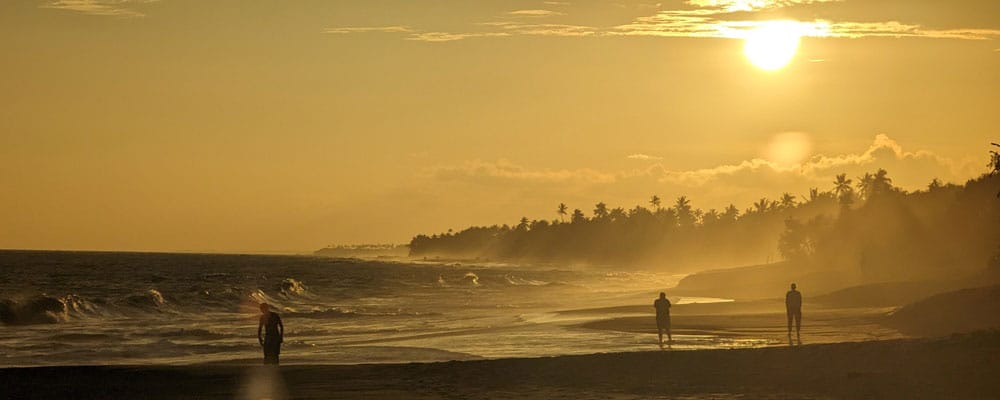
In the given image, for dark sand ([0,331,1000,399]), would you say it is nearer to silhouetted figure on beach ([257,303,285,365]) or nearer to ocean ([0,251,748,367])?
silhouetted figure on beach ([257,303,285,365])

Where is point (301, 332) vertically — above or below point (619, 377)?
above

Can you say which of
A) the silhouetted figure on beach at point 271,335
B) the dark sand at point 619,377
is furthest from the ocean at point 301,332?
the dark sand at point 619,377

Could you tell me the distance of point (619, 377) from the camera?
23969 millimetres

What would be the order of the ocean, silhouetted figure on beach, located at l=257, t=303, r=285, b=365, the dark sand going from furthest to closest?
the ocean → silhouetted figure on beach, located at l=257, t=303, r=285, b=365 → the dark sand

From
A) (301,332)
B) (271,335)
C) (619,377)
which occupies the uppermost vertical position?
(271,335)

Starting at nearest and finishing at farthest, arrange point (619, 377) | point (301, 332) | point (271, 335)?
point (619, 377), point (271, 335), point (301, 332)

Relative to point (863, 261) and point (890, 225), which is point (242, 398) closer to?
point (863, 261)

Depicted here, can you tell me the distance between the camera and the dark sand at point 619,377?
21250 mm

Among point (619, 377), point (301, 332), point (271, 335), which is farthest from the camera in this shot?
point (301, 332)

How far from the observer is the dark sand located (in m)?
21.2

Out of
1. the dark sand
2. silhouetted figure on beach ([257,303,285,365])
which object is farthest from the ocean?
the dark sand

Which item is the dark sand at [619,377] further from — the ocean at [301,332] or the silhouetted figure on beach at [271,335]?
the ocean at [301,332]

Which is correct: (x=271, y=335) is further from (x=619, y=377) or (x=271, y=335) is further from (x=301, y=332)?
(x=301, y=332)

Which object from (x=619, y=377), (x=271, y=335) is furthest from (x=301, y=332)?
(x=619, y=377)
